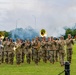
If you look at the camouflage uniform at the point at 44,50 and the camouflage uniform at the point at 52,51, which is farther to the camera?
the camouflage uniform at the point at 44,50

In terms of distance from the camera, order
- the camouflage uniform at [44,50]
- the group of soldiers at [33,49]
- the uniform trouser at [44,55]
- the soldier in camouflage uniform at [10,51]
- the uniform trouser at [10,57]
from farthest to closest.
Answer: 1. the uniform trouser at [44,55]
2. the camouflage uniform at [44,50]
3. the uniform trouser at [10,57]
4. the soldier in camouflage uniform at [10,51]
5. the group of soldiers at [33,49]

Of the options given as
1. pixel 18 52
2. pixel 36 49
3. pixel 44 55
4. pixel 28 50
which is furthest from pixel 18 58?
pixel 44 55

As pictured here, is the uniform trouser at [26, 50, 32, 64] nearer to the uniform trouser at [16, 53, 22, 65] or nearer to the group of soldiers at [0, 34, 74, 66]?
the group of soldiers at [0, 34, 74, 66]

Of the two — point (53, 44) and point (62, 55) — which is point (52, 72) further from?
point (53, 44)

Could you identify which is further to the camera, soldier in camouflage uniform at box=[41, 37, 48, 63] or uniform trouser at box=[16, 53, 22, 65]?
soldier in camouflage uniform at box=[41, 37, 48, 63]

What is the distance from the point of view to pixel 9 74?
20.2 m

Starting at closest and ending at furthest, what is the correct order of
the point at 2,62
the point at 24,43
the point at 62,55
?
the point at 62,55
the point at 24,43
the point at 2,62

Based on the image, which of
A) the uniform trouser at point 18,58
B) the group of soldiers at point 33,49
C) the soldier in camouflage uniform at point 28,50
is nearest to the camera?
the group of soldiers at point 33,49

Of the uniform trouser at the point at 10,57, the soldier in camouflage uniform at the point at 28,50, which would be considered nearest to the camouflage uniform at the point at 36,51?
the soldier in camouflage uniform at the point at 28,50

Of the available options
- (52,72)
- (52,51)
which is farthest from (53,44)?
(52,72)

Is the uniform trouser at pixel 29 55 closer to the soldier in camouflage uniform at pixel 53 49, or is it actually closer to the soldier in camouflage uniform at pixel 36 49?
the soldier in camouflage uniform at pixel 36 49

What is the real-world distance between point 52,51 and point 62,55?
264 cm

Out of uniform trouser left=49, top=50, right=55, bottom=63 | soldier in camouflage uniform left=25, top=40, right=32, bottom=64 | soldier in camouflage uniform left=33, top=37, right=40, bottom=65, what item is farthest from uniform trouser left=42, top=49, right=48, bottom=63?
soldier in camouflage uniform left=33, top=37, right=40, bottom=65

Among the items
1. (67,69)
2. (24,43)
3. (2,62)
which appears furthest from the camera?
(2,62)
